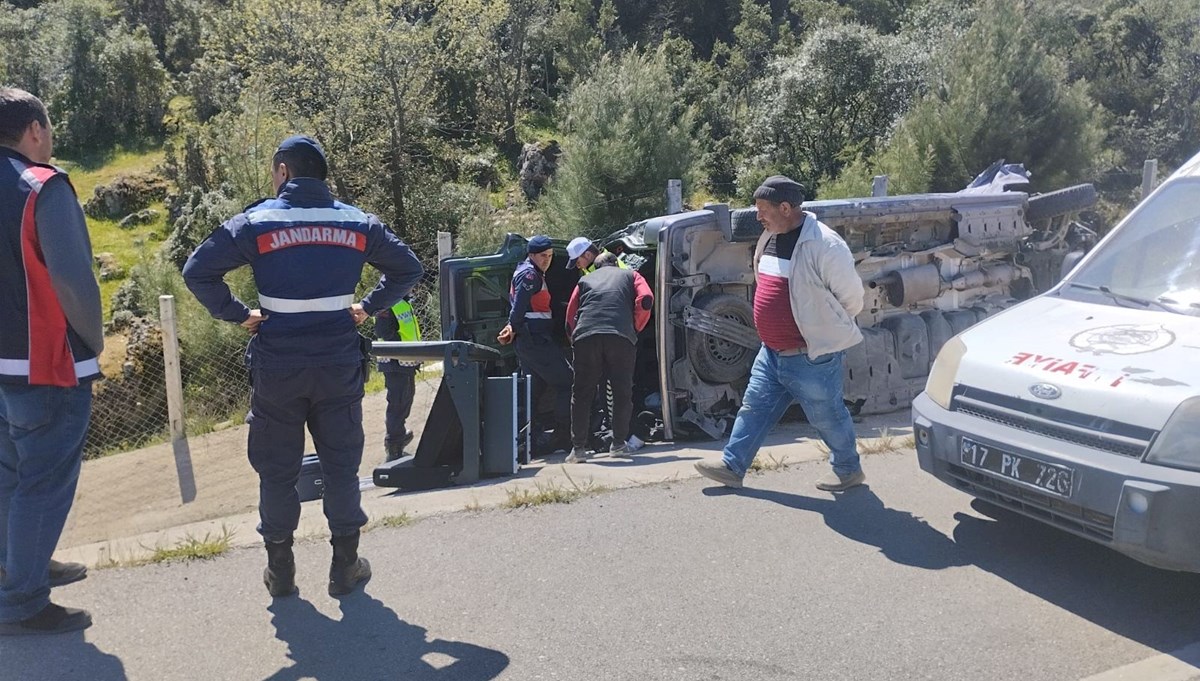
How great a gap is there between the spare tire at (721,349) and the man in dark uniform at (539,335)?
1.08 meters

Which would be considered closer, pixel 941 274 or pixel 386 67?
pixel 941 274

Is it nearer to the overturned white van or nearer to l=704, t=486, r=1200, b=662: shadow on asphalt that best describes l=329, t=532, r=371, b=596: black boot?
l=704, t=486, r=1200, b=662: shadow on asphalt

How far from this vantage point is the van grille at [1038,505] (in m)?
3.87

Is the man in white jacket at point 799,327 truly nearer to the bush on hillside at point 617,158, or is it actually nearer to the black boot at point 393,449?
the black boot at point 393,449

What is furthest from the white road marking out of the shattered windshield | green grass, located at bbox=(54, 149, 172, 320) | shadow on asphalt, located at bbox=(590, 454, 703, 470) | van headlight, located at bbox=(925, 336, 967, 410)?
green grass, located at bbox=(54, 149, 172, 320)

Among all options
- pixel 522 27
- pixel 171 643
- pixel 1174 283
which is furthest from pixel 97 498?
pixel 522 27

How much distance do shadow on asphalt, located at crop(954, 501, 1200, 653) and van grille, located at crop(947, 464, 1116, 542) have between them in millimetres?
322

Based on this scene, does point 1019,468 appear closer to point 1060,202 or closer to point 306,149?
point 306,149

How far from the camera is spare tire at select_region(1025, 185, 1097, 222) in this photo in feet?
29.9

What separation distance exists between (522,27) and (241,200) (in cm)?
1600

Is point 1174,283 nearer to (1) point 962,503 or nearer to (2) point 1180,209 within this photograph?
(2) point 1180,209

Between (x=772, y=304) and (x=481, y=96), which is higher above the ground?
(x=481, y=96)

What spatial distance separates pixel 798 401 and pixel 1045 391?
4.61 ft

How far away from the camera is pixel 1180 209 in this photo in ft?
16.0
